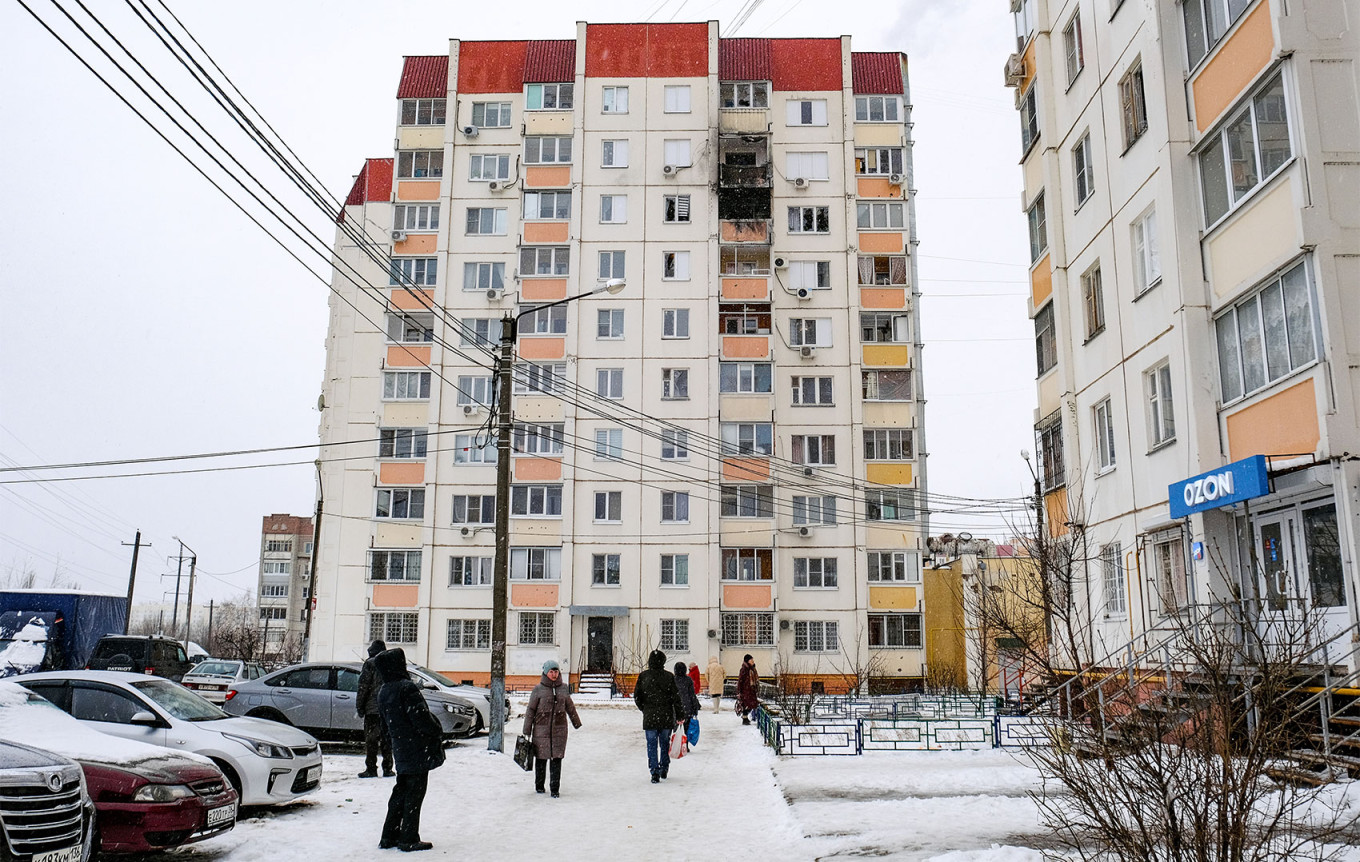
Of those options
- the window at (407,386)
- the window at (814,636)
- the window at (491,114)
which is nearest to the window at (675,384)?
the window at (407,386)

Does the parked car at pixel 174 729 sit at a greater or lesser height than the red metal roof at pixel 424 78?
lesser

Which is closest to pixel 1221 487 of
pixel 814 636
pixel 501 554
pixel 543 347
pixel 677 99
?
pixel 501 554

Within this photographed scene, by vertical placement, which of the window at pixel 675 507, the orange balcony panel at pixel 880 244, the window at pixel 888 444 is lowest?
the window at pixel 675 507

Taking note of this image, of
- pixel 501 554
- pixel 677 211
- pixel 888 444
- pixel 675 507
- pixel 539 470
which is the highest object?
pixel 677 211

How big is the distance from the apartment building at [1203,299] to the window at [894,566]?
888 inches

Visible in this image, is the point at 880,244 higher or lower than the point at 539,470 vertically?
higher

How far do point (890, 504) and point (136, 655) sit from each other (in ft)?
98.0

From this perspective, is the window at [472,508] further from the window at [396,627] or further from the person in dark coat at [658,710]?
the person in dark coat at [658,710]

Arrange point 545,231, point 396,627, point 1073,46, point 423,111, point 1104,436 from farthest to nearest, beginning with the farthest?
point 423,111 → point 545,231 → point 396,627 → point 1073,46 → point 1104,436

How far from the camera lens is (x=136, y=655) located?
2825 cm

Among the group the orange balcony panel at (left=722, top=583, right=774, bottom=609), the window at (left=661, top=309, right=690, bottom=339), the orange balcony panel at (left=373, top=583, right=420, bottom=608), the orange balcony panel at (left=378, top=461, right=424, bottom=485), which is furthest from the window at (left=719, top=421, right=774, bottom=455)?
the orange balcony panel at (left=373, top=583, right=420, bottom=608)

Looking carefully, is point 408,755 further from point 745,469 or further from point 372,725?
point 745,469

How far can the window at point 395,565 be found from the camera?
4512 cm

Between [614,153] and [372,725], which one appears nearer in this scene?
[372,725]
